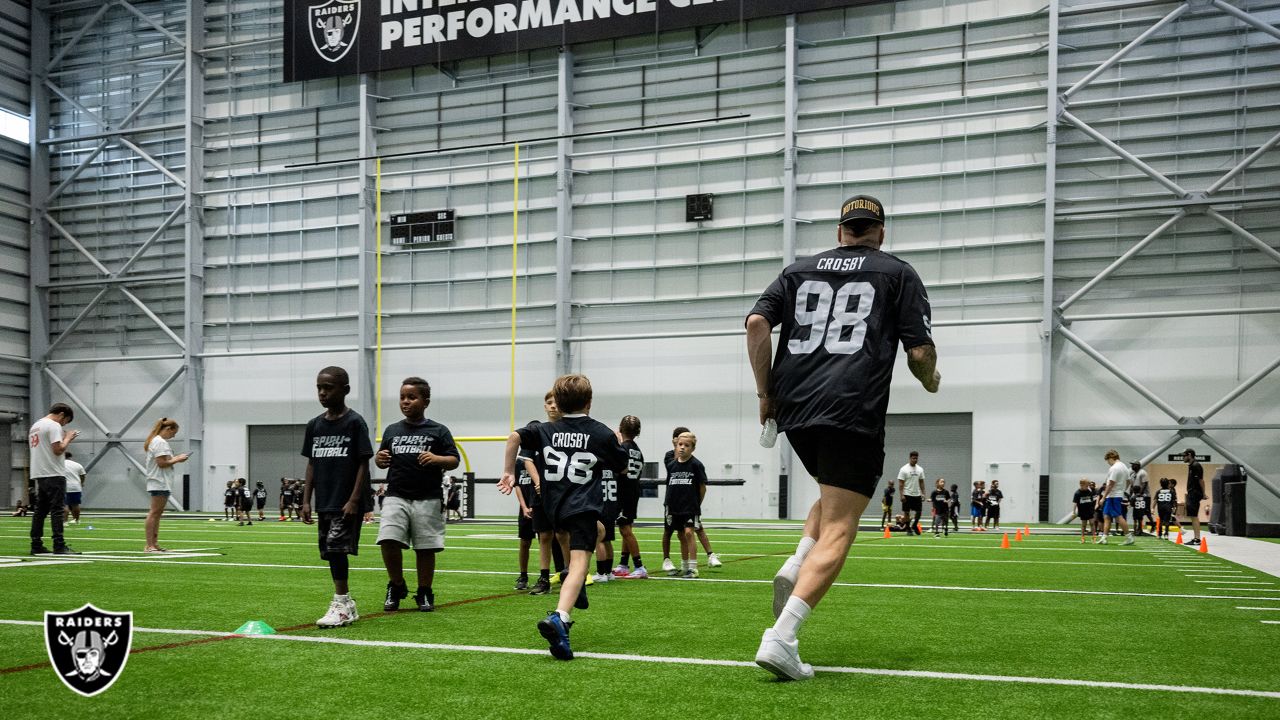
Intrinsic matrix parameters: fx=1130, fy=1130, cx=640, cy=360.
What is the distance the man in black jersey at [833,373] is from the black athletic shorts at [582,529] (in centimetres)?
131

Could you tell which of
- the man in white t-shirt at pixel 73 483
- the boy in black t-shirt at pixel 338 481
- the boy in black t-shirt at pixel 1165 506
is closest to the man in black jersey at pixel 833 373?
the boy in black t-shirt at pixel 338 481

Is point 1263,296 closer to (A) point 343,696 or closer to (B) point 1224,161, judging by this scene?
(B) point 1224,161

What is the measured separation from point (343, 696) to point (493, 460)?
95.3ft

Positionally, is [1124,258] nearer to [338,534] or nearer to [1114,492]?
[1114,492]

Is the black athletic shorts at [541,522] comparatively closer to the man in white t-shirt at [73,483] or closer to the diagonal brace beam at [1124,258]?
the man in white t-shirt at [73,483]

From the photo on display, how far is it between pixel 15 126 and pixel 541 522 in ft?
122

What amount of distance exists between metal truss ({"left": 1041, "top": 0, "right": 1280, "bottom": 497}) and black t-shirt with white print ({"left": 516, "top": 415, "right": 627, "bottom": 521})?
24.2m

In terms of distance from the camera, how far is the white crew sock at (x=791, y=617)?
16.0ft

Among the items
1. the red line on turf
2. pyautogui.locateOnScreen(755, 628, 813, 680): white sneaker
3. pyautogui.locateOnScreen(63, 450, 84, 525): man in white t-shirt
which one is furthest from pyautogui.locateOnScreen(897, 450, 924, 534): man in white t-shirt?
pyautogui.locateOnScreen(755, 628, 813, 680): white sneaker

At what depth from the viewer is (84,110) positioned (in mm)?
39312

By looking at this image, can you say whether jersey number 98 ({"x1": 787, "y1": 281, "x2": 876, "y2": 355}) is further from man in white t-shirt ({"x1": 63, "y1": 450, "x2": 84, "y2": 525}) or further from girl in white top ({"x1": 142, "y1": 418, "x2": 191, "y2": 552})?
man in white t-shirt ({"x1": 63, "y1": 450, "x2": 84, "y2": 525})

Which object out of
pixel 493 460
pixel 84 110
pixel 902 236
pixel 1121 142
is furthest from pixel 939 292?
pixel 84 110

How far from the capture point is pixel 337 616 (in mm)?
7199

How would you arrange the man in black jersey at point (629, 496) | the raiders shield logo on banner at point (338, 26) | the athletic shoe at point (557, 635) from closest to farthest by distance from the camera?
the athletic shoe at point (557, 635), the man in black jersey at point (629, 496), the raiders shield logo on banner at point (338, 26)
